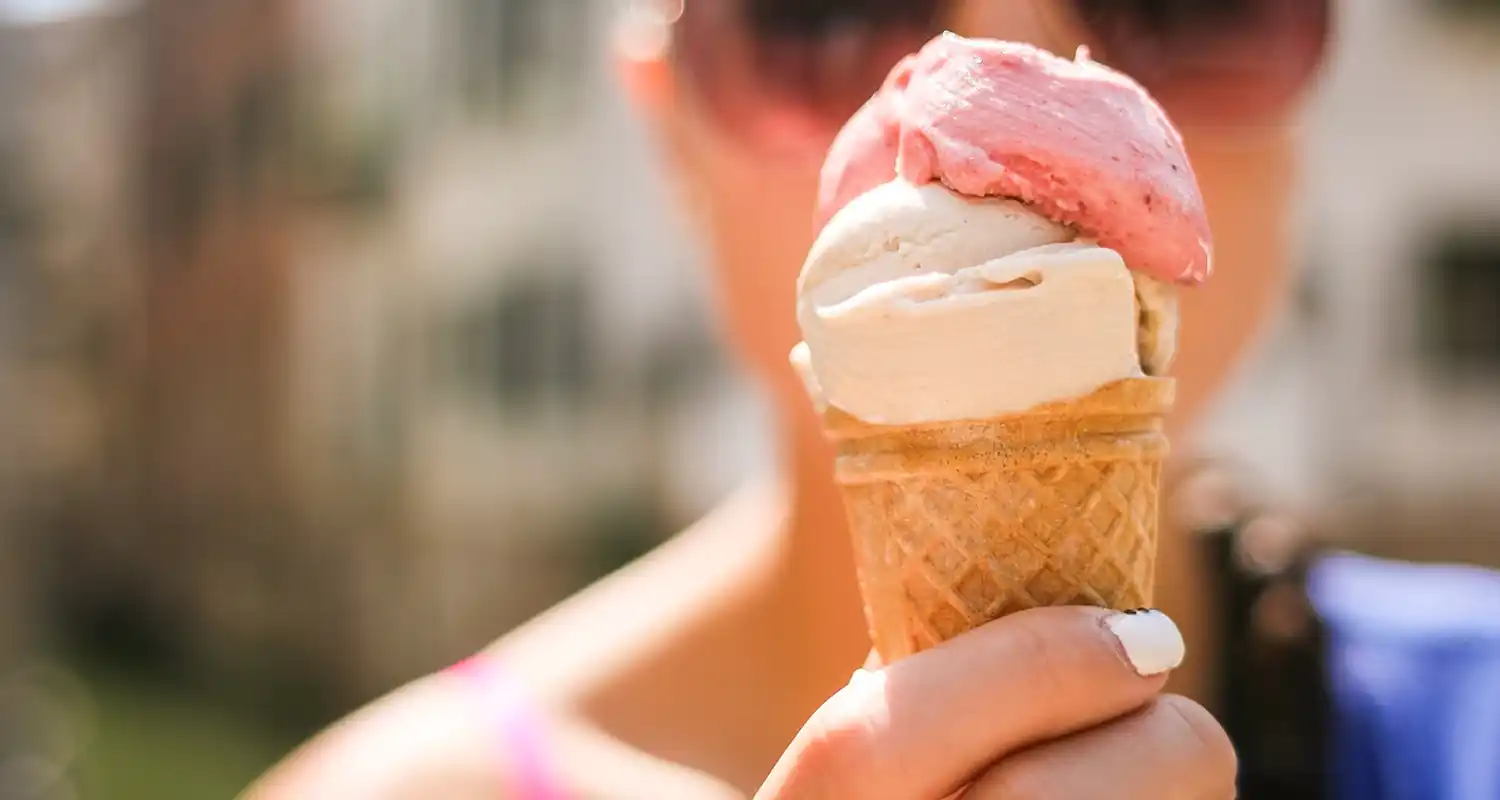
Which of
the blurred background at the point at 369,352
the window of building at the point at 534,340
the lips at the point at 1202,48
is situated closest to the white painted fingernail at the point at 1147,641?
the lips at the point at 1202,48

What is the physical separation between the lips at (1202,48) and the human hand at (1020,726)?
63cm

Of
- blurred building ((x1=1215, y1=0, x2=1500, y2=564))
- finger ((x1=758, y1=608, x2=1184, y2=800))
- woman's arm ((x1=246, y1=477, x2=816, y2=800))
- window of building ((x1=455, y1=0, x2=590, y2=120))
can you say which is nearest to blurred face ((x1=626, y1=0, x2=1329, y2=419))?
woman's arm ((x1=246, y1=477, x2=816, y2=800))

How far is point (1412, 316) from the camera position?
219 inches

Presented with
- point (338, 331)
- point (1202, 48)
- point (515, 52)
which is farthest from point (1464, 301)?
point (338, 331)

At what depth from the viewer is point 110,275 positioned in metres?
5.06

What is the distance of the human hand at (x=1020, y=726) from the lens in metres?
0.62

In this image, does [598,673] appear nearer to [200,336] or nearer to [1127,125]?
[1127,125]

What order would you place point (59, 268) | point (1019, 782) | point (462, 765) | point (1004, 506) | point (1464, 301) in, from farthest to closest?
1. point (1464, 301)
2. point (59, 268)
3. point (462, 765)
4. point (1004, 506)
5. point (1019, 782)

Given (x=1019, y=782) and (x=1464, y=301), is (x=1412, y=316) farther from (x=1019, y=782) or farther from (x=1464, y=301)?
(x=1019, y=782)

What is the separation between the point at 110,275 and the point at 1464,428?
686 centimetres

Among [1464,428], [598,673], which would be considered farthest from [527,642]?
[1464,428]

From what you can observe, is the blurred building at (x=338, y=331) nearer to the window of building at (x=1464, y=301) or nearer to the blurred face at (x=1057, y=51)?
the blurred face at (x=1057, y=51)

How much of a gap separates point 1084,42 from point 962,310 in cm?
55

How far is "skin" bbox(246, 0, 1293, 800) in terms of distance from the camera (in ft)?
3.56
